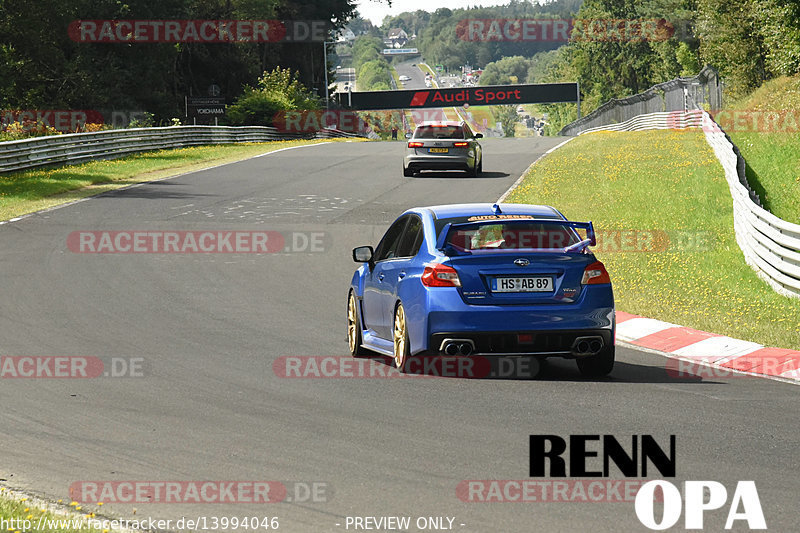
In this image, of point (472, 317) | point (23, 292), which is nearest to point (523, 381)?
point (472, 317)

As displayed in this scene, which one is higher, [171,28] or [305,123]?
[171,28]

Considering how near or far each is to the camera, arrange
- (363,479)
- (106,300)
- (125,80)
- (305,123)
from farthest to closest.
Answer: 1. (305,123)
2. (125,80)
3. (106,300)
4. (363,479)

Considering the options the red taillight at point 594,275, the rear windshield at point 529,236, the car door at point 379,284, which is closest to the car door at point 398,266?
the car door at point 379,284

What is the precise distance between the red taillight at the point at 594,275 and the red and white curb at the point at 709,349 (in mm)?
1298

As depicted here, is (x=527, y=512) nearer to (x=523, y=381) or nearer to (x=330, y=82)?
(x=523, y=381)

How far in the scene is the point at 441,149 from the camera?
33.9 m

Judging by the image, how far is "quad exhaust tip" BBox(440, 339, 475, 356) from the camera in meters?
9.90

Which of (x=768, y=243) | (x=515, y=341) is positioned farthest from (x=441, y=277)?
(x=768, y=243)

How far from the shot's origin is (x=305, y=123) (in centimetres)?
7769

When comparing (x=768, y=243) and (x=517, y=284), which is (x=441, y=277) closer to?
(x=517, y=284)

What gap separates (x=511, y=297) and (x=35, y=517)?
16.5 feet

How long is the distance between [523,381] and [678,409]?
170 cm

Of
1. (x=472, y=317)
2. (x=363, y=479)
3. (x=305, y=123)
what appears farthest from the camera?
(x=305, y=123)

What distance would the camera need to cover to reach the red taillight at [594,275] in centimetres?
1009
